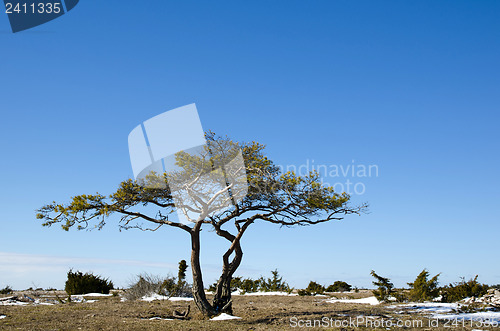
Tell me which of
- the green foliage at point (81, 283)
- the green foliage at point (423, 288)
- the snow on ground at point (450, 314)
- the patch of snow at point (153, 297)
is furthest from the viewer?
the green foliage at point (81, 283)

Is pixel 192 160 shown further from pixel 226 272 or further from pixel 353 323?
pixel 353 323

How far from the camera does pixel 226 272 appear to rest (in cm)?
1603

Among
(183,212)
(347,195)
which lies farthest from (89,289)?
(347,195)

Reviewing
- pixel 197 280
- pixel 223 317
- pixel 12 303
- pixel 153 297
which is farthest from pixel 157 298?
pixel 223 317

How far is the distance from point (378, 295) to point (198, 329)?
11055 millimetres

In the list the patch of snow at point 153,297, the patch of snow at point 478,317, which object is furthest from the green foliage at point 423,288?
the patch of snow at point 153,297

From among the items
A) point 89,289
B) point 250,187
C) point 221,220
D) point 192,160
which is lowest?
point 89,289

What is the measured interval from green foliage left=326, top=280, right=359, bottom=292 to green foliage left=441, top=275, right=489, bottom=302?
561 inches

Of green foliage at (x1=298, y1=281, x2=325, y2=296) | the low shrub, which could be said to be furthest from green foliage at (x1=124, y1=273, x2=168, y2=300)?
green foliage at (x1=298, y1=281, x2=325, y2=296)

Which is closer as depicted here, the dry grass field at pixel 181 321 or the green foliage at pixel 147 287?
the dry grass field at pixel 181 321

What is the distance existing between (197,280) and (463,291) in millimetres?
12609

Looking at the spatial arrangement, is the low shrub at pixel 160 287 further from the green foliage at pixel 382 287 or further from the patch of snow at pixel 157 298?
the green foliage at pixel 382 287

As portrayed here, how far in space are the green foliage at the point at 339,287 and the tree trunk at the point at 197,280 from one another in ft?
67.4

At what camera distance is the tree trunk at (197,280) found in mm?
15695
